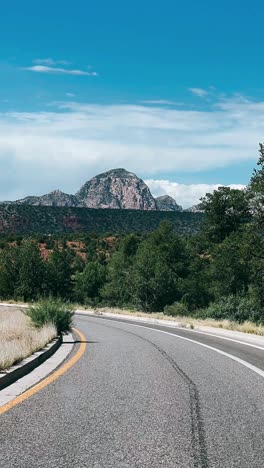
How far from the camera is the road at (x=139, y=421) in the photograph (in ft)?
15.8

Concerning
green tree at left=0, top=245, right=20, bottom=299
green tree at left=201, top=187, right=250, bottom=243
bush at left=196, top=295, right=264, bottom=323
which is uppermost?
green tree at left=201, top=187, right=250, bottom=243

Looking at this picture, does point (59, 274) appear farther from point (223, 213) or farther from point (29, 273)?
point (223, 213)

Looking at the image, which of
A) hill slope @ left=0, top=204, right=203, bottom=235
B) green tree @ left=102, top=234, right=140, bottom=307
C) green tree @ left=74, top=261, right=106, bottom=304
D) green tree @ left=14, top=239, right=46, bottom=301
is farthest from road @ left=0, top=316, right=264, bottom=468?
hill slope @ left=0, top=204, right=203, bottom=235

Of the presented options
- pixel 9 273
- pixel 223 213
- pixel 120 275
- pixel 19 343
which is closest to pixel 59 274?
pixel 9 273

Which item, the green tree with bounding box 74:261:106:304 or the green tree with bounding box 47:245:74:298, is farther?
the green tree with bounding box 74:261:106:304

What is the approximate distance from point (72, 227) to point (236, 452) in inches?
5087

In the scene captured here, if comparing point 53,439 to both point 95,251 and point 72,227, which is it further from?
point 72,227

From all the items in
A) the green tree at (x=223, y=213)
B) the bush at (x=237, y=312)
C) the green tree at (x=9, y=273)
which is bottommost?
the bush at (x=237, y=312)

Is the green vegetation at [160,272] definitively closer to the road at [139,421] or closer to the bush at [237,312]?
the bush at [237,312]

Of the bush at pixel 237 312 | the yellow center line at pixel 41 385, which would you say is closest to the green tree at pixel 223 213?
the bush at pixel 237 312

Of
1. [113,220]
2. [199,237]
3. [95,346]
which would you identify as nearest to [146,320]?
[95,346]

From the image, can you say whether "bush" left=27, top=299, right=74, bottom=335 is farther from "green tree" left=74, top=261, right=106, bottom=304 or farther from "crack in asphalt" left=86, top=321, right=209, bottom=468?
"green tree" left=74, top=261, right=106, bottom=304

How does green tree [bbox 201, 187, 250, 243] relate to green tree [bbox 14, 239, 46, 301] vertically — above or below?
above

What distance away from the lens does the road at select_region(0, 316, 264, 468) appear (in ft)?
15.8
